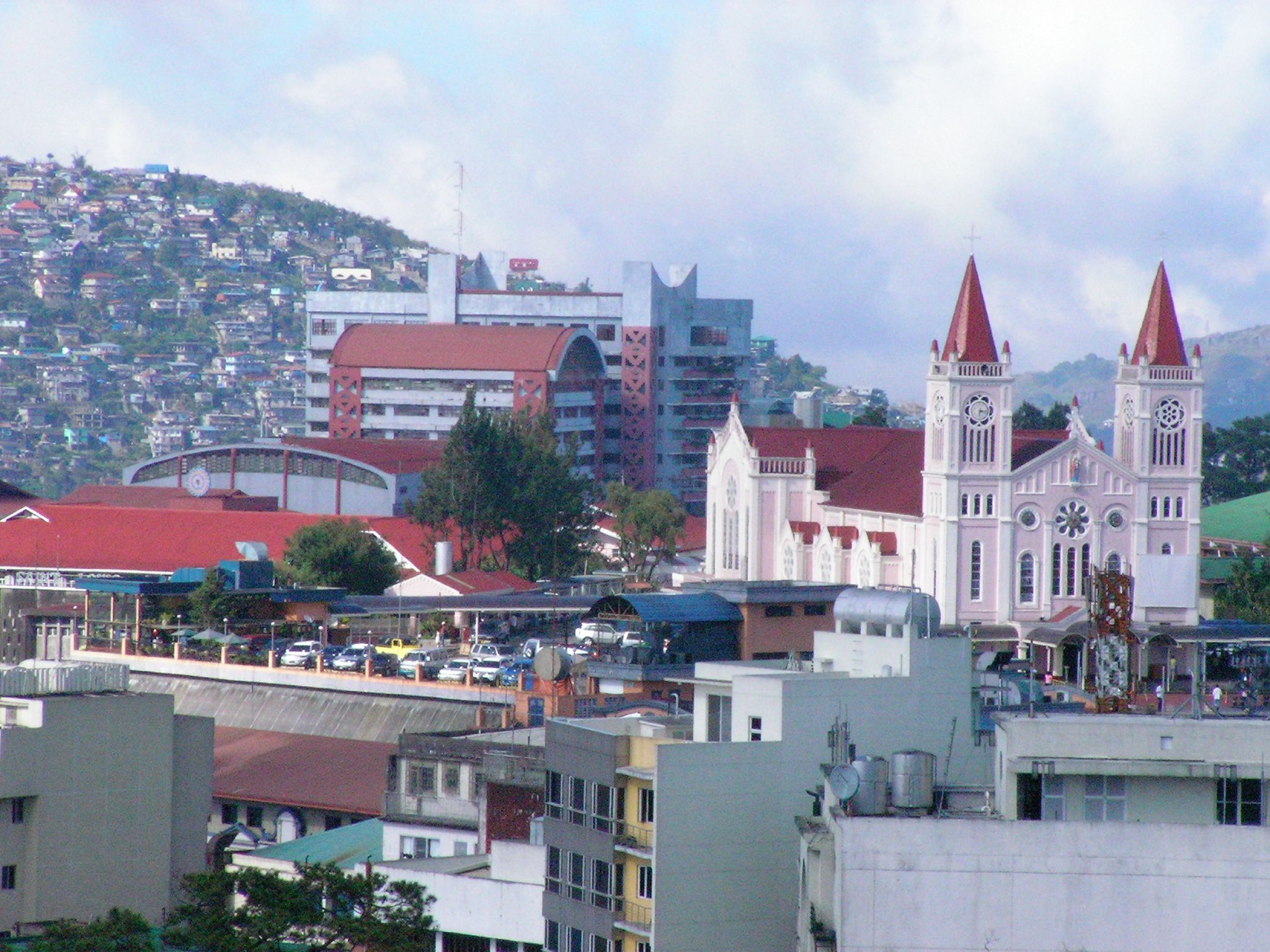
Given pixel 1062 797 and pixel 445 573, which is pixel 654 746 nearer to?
pixel 1062 797

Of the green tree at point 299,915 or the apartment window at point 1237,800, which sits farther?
the green tree at point 299,915

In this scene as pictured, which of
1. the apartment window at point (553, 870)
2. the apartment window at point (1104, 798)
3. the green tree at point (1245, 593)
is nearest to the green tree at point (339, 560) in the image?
the green tree at point (1245, 593)

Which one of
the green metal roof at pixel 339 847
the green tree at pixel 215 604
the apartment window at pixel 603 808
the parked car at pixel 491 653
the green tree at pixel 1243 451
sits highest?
the green tree at pixel 1243 451

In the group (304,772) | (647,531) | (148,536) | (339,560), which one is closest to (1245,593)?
(339,560)

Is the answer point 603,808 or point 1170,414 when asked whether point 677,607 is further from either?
point 603,808

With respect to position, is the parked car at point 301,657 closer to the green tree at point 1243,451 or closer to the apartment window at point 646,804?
the apartment window at point 646,804

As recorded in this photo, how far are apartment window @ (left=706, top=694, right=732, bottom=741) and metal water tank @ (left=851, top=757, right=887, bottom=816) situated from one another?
25.4 feet

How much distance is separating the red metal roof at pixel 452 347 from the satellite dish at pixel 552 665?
355ft

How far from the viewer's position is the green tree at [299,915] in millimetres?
35812

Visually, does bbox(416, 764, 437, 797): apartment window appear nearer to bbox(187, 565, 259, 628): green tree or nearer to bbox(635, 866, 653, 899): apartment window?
bbox(635, 866, 653, 899): apartment window

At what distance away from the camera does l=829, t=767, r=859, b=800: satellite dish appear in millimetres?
31703

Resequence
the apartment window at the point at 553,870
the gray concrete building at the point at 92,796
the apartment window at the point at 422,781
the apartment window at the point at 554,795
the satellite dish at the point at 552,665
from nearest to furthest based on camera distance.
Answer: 1. the apartment window at the point at 553,870
2. the apartment window at the point at 554,795
3. the gray concrete building at the point at 92,796
4. the apartment window at the point at 422,781
5. the satellite dish at the point at 552,665

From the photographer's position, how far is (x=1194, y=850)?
97.9ft

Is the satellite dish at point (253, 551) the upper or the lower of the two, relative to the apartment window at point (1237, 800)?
upper
